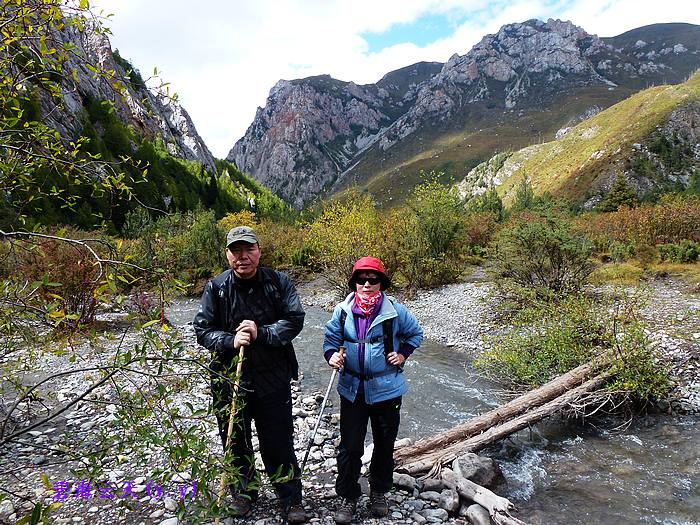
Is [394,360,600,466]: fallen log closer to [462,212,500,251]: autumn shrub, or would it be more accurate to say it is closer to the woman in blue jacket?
the woman in blue jacket

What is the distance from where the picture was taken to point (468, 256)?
91.3 feet

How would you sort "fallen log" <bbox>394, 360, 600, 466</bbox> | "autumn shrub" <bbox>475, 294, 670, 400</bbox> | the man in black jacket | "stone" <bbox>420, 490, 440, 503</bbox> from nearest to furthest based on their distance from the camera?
1. the man in black jacket
2. "stone" <bbox>420, 490, 440, 503</bbox>
3. "fallen log" <bbox>394, 360, 600, 466</bbox>
4. "autumn shrub" <bbox>475, 294, 670, 400</bbox>

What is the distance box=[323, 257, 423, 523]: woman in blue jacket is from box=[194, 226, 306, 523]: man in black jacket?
0.57 metres

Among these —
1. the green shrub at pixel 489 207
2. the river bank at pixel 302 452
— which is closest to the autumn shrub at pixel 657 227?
the river bank at pixel 302 452

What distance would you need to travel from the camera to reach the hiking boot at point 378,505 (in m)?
4.83

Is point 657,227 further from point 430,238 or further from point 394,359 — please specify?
point 394,359

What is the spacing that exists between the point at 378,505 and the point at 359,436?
2.98 ft

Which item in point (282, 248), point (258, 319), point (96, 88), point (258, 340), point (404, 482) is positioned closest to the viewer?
point (96, 88)

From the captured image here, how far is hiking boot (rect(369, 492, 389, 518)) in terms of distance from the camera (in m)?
4.83

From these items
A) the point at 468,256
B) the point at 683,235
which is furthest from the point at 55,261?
the point at 683,235

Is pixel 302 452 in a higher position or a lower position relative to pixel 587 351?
higher

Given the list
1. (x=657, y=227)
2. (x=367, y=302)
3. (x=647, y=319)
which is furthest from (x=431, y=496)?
(x=657, y=227)

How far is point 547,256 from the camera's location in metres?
15.9

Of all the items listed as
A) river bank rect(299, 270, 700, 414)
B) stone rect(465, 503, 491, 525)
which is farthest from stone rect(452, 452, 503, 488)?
river bank rect(299, 270, 700, 414)
